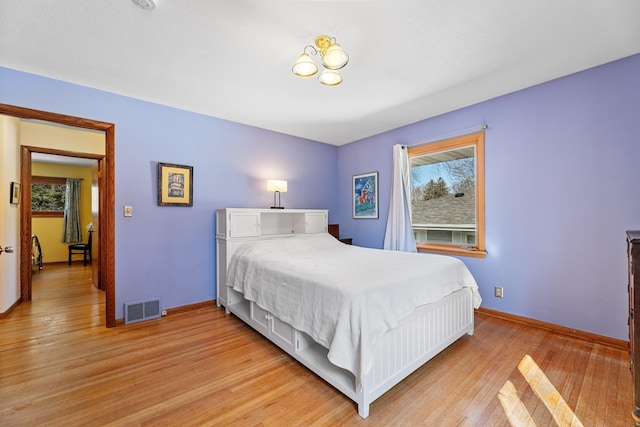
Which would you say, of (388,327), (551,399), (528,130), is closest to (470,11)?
(528,130)

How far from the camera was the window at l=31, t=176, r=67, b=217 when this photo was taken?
6.00 meters

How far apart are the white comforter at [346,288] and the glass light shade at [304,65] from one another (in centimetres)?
147

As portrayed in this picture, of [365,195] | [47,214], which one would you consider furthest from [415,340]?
[47,214]

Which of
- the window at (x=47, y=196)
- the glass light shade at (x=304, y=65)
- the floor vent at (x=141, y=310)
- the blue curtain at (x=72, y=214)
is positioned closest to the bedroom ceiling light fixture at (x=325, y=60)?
the glass light shade at (x=304, y=65)

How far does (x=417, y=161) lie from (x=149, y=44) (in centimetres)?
328

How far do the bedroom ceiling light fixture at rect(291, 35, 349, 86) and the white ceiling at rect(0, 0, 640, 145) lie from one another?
64 millimetres

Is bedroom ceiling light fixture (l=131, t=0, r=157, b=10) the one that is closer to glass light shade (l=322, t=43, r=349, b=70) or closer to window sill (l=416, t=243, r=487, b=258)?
glass light shade (l=322, t=43, r=349, b=70)

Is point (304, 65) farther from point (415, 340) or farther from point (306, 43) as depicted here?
point (415, 340)

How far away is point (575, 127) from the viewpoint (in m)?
2.41

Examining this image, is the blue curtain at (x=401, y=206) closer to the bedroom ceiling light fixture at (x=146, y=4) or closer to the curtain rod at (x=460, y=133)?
the curtain rod at (x=460, y=133)

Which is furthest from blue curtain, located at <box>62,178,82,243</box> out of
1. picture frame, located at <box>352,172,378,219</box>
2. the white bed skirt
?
picture frame, located at <box>352,172,378,219</box>

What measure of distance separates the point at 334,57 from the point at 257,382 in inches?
90.4

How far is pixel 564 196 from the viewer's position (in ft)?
8.12

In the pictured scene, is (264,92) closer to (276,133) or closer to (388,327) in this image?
(276,133)
